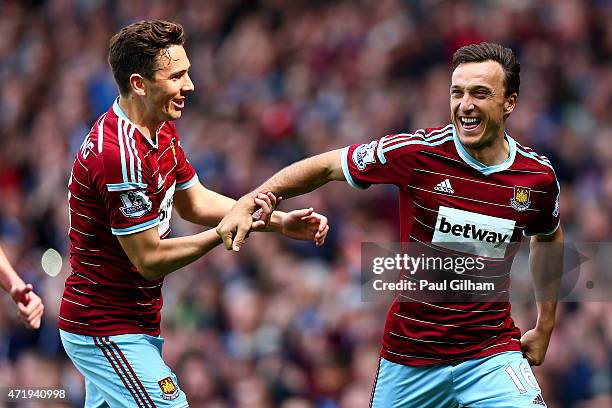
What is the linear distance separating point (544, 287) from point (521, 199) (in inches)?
26.0

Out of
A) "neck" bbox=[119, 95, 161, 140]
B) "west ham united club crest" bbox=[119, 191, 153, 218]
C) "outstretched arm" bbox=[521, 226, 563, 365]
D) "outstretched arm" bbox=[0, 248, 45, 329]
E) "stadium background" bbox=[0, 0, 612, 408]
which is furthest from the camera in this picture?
"stadium background" bbox=[0, 0, 612, 408]

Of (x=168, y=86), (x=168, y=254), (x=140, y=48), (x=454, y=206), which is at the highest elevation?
(x=140, y=48)

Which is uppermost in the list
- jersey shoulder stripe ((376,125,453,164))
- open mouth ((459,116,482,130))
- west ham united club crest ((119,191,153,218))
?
open mouth ((459,116,482,130))

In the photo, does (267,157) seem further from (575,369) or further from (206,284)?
(575,369)

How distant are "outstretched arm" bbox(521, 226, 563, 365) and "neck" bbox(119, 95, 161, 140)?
2.02m

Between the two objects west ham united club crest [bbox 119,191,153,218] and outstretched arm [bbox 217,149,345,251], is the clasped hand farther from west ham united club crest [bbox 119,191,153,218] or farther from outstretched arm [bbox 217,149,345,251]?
west ham united club crest [bbox 119,191,153,218]

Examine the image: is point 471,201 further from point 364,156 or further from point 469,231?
point 364,156

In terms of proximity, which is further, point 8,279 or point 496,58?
point 8,279

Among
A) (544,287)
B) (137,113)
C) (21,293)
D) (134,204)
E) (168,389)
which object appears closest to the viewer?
(134,204)

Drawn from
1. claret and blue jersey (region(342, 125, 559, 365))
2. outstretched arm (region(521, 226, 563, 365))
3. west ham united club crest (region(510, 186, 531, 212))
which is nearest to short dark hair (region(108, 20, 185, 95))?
claret and blue jersey (region(342, 125, 559, 365))

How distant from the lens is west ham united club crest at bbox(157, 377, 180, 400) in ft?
18.0

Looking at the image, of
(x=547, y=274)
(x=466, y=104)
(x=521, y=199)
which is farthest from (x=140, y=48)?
(x=547, y=274)

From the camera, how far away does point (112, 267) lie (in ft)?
18.4

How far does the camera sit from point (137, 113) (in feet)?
18.4
